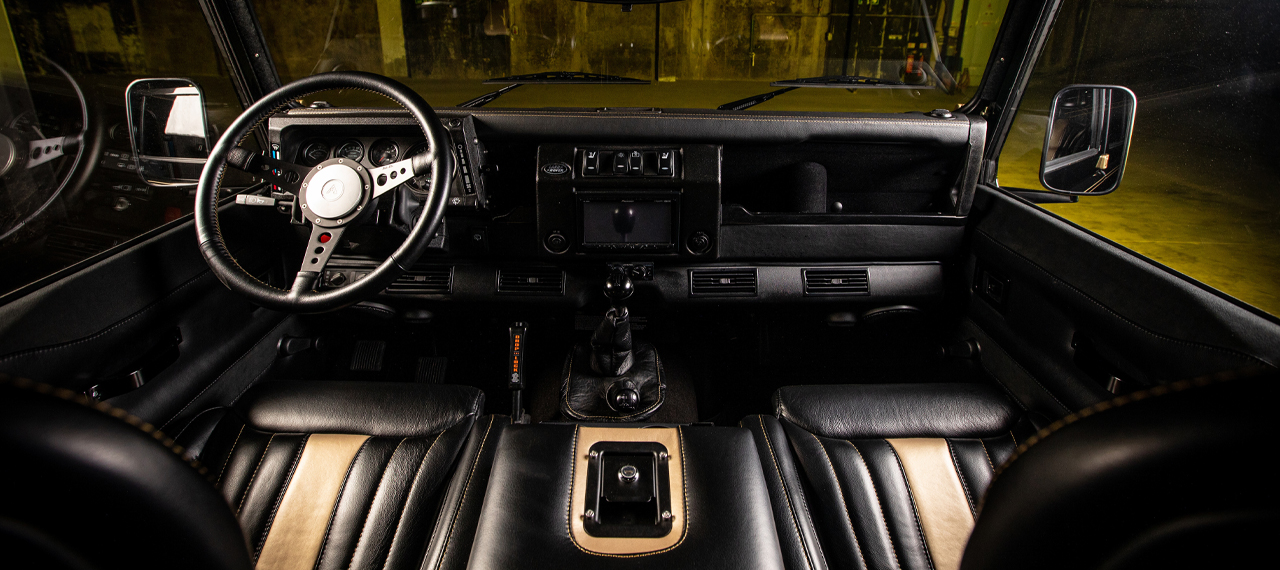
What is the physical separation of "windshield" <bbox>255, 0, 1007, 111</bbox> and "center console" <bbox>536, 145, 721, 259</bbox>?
321mm

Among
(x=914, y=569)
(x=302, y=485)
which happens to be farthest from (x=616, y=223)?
(x=914, y=569)

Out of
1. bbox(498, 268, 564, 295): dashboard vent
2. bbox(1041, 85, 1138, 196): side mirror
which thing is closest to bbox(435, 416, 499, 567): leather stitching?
bbox(498, 268, 564, 295): dashboard vent

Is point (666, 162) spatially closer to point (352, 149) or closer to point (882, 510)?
point (352, 149)

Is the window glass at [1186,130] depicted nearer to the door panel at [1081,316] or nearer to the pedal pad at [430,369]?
the door panel at [1081,316]

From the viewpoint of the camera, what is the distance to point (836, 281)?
2324 mm

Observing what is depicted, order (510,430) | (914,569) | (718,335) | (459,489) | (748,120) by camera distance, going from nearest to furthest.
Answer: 1. (914,569)
2. (459,489)
3. (510,430)
4. (748,120)
5. (718,335)

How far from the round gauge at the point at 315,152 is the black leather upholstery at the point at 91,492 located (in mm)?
1797

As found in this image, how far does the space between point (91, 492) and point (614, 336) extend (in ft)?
5.49

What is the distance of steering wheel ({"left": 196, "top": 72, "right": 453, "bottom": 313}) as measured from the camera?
60.9 inches

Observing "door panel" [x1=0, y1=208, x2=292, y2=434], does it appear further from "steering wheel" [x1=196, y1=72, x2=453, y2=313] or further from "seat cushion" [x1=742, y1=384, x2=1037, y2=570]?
"seat cushion" [x1=742, y1=384, x2=1037, y2=570]

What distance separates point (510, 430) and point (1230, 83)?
3.77m

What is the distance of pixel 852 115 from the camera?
2.13m

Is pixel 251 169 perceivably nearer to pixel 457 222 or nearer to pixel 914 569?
pixel 457 222

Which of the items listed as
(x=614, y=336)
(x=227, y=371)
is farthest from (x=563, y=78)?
(x=227, y=371)
